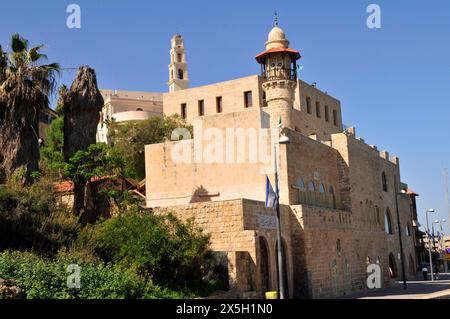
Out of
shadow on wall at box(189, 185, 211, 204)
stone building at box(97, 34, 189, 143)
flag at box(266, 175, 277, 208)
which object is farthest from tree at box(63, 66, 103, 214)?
stone building at box(97, 34, 189, 143)

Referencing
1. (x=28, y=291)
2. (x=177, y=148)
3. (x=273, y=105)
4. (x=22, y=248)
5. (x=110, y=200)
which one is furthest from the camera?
(x=273, y=105)

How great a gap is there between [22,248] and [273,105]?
78.8 feet

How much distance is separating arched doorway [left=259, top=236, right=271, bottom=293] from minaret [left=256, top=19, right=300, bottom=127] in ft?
50.5

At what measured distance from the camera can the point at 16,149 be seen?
82.3 ft

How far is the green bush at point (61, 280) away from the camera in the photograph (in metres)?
15.2

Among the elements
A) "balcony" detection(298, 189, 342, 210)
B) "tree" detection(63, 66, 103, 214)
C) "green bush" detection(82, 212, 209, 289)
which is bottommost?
"green bush" detection(82, 212, 209, 289)

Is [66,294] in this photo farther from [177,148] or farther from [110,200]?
[177,148]

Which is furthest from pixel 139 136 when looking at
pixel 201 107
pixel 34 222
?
pixel 34 222

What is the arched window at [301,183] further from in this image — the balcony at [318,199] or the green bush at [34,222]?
the green bush at [34,222]

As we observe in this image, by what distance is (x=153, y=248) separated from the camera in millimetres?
19781

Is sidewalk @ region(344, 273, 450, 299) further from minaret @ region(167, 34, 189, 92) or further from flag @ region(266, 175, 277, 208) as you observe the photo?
minaret @ region(167, 34, 189, 92)

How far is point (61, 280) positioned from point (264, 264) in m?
9.92

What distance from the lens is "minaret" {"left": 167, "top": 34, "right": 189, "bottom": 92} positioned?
269ft
